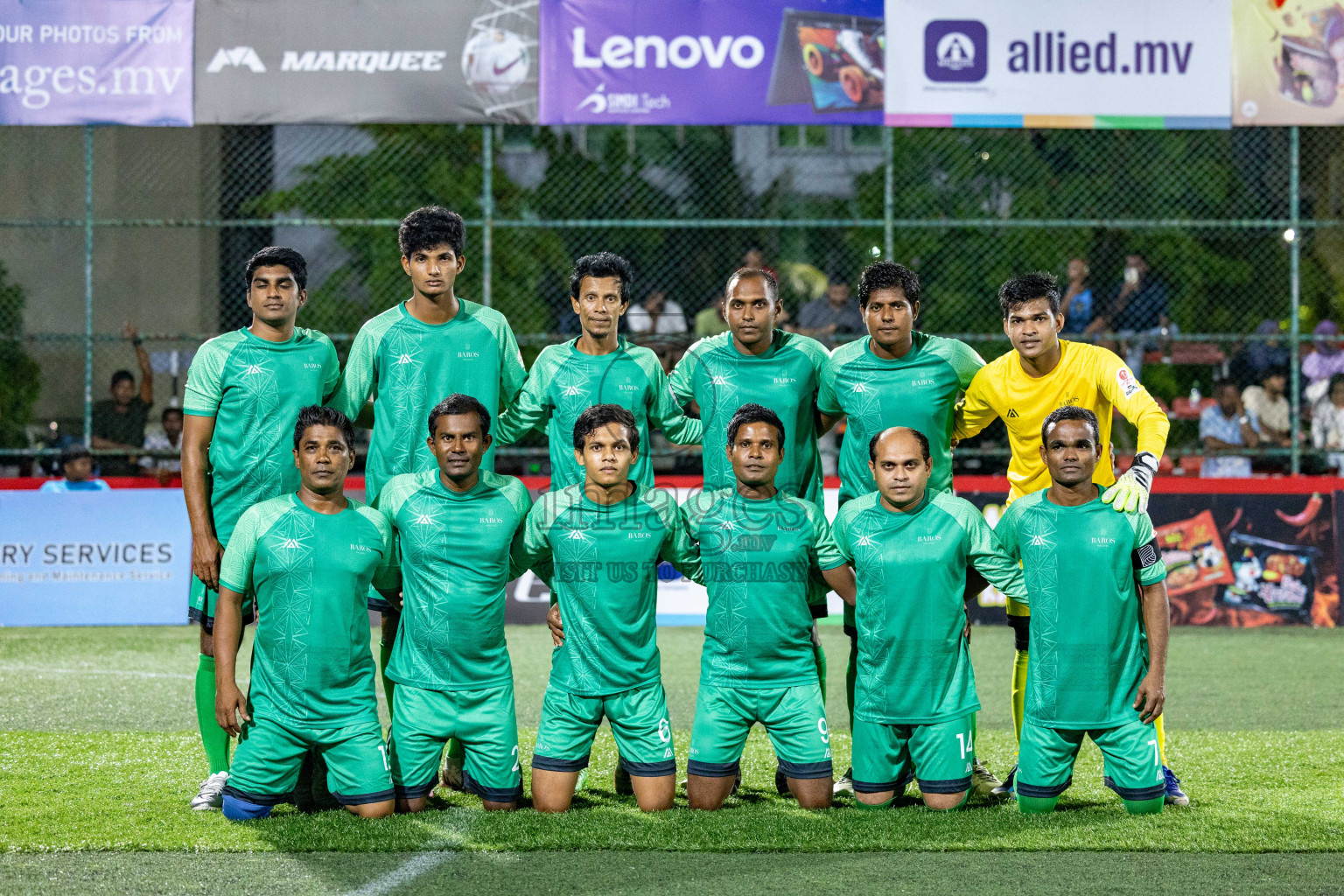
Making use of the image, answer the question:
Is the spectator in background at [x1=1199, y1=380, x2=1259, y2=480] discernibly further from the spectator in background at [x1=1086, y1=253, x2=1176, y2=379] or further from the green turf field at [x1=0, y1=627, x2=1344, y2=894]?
the green turf field at [x1=0, y1=627, x2=1344, y2=894]

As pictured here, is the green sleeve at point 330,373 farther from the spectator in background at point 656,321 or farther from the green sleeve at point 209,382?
the spectator in background at point 656,321

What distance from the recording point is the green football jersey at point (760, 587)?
203 inches

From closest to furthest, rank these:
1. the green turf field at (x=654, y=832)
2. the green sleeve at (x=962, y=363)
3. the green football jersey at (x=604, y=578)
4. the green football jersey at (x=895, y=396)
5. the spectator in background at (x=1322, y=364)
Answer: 1. the green turf field at (x=654, y=832)
2. the green football jersey at (x=604, y=578)
3. the green football jersey at (x=895, y=396)
4. the green sleeve at (x=962, y=363)
5. the spectator in background at (x=1322, y=364)

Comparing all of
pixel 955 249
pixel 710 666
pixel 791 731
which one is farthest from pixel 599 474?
pixel 955 249

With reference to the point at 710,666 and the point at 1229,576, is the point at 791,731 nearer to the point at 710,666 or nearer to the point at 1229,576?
the point at 710,666

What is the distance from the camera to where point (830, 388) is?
5.67m

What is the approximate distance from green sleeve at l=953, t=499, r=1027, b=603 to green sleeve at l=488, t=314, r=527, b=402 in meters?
1.84

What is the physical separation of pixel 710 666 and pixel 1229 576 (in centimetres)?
708

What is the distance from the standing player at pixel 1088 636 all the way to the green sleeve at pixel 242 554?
2.80 meters

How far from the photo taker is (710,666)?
17.1ft

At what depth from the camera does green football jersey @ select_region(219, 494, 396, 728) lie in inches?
199

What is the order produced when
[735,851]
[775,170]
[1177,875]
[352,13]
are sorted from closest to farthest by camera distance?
[1177,875], [735,851], [352,13], [775,170]

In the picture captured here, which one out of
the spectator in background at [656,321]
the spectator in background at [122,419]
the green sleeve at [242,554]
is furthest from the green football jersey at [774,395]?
the spectator in background at [122,419]

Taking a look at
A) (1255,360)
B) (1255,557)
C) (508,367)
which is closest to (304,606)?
(508,367)
